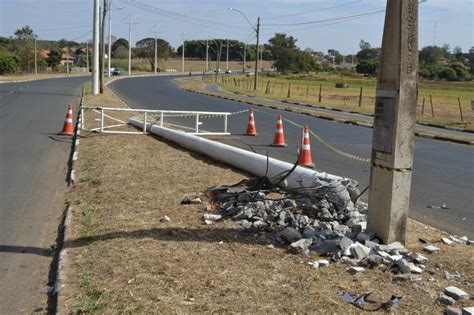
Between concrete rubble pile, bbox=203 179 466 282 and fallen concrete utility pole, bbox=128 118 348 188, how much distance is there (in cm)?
22

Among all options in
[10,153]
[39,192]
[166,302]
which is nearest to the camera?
[166,302]

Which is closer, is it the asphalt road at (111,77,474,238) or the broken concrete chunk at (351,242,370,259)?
the broken concrete chunk at (351,242,370,259)

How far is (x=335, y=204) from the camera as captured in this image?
6.70 m

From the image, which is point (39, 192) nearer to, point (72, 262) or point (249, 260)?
point (72, 262)

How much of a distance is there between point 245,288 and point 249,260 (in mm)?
685

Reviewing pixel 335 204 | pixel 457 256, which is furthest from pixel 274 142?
pixel 457 256

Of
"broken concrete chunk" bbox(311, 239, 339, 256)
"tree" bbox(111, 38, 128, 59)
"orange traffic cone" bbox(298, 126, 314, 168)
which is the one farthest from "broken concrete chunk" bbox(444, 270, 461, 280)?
Result: "tree" bbox(111, 38, 128, 59)

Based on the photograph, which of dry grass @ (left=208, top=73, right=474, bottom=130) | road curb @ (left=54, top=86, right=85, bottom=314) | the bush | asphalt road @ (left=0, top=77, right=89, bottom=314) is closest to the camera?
road curb @ (left=54, top=86, right=85, bottom=314)

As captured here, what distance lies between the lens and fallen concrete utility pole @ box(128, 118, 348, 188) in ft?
24.1

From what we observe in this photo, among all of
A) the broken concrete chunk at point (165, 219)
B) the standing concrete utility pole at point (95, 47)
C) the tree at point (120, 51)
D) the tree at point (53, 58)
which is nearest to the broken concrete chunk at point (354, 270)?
the broken concrete chunk at point (165, 219)

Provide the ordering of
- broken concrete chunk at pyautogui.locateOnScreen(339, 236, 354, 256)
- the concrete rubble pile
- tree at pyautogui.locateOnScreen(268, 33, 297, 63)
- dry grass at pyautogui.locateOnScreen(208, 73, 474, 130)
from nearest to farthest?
1. the concrete rubble pile
2. broken concrete chunk at pyautogui.locateOnScreen(339, 236, 354, 256)
3. dry grass at pyautogui.locateOnScreen(208, 73, 474, 130)
4. tree at pyautogui.locateOnScreen(268, 33, 297, 63)

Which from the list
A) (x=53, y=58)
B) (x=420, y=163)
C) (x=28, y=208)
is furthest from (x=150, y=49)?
(x=28, y=208)

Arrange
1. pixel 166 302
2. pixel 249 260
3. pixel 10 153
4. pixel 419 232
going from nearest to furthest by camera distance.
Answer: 1. pixel 166 302
2. pixel 249 260
3. pixel 419 232
4. pixel 10 153

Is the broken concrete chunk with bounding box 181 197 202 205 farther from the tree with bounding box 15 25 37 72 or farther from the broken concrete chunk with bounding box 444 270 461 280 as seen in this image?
the tree with bounding box 15 25 37 72
